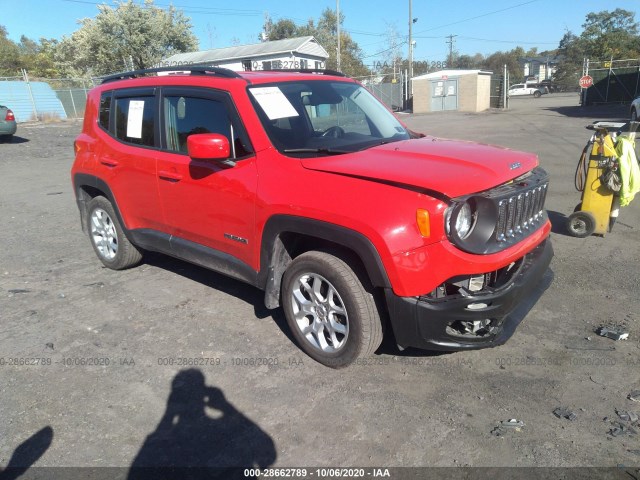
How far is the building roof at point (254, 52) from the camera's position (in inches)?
1363

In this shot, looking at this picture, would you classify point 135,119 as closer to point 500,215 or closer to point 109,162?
point 109,162

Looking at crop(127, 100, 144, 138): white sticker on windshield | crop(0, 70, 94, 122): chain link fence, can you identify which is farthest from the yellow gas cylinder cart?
crop(0, 70, 94, 122): chain link fence

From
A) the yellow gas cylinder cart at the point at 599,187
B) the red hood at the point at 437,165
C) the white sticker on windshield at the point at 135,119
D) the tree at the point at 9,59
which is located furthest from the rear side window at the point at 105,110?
the tree at the point at 9,59

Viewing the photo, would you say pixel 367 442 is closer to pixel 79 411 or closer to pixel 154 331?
pixel 79 411

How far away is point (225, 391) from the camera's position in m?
3.28

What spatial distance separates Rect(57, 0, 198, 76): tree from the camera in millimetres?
35125

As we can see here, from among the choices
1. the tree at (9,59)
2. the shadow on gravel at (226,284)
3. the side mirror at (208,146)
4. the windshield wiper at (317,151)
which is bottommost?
the shadow on gravel at (226,284)

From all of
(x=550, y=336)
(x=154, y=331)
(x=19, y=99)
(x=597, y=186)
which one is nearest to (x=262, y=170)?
(x=154, y=331)

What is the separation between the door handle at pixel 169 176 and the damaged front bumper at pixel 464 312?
2138 mm

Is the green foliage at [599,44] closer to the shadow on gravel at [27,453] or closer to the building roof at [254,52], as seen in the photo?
the building roof at [254,52]

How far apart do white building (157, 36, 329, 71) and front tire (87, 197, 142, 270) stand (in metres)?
29.2

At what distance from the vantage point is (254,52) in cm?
3638

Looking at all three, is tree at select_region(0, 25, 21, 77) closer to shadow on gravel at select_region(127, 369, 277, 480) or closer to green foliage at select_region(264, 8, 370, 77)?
green foliage at select_region(264, 8, 370, 77)

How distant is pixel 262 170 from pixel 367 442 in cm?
191
